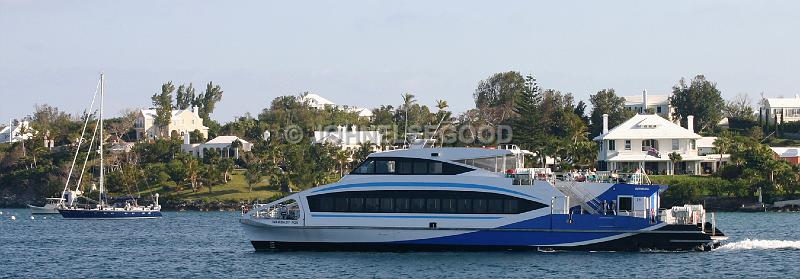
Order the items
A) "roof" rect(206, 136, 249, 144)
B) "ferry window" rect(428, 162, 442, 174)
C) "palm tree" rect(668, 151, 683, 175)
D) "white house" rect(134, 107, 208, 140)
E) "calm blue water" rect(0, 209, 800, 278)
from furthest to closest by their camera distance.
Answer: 1. "white house" rect(134, 107, 208, 140)
2. "roof" rect(206, 136, 249, 144)
3. "palm tree" rect(668, 151, 683, 175)
4. "ferry window" rect(428, 162, 442, 174)
5. "calm blue water" rect(0, 209, 800, 278)

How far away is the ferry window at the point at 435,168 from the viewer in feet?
160

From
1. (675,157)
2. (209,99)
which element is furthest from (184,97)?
(675,157)

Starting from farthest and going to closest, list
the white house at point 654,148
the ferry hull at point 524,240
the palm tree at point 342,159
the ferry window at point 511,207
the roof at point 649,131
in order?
the palm tree at point 342,159 → the roof at point 649,131 → the white house at point 654,148 → the ferry window at point 511,207 → the ferry hull at point 524,240

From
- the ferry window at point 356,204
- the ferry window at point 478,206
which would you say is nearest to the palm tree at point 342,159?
the ferry window at point 356,204

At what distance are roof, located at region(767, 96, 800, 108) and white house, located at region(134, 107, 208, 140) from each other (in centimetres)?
5633

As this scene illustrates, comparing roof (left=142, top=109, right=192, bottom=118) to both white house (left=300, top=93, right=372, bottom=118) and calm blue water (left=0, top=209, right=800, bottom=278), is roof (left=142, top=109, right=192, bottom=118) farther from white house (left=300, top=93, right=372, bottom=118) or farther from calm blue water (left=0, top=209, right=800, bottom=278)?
calm blue water (left=0, top=209, right=800, bottom=278)

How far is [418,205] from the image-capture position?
4828 centimetres

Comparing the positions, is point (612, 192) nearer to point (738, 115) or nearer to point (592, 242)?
point (592, 242)

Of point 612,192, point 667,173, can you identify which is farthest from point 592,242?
point 667,173

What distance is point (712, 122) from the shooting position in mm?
122812

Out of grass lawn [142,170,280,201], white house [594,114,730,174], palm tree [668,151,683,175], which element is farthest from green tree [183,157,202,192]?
palm tree [668,151,683,175]

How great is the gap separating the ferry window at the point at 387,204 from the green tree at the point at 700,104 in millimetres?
77306

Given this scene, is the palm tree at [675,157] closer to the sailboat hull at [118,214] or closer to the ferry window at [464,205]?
the sailboat hull at [118,214]

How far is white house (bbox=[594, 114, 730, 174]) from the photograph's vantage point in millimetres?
98750
